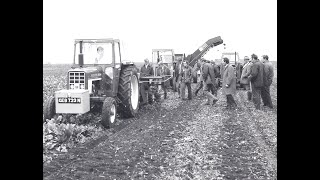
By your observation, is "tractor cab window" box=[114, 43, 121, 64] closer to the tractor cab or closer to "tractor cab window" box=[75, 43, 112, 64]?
the tractor cab

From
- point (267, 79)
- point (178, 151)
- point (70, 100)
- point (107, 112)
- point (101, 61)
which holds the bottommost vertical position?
point (178, 151)

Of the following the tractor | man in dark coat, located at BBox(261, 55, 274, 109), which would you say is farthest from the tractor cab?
man in dark coat, located at BBox(261, 55, 274, 109)

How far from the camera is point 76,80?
27.3 ft

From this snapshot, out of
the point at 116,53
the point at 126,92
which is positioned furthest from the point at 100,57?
the point at 126,92

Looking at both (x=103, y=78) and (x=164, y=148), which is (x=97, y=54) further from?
(x=164, y=148)

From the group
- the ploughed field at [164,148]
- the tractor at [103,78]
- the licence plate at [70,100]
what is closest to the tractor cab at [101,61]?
the tractor at [103,78]

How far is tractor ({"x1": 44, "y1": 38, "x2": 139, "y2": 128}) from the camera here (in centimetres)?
820

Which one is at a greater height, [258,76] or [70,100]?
[258,76]

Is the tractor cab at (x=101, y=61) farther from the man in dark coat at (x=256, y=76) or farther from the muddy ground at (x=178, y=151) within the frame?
the man in dark coat at (x=256, y=76)

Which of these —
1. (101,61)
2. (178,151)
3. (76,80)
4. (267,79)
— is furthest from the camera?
(267,79)

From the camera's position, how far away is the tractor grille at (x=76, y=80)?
27.1 feet

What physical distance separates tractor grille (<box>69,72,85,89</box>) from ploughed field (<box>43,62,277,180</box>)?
0.76 m

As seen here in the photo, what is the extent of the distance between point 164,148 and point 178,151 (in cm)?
35
